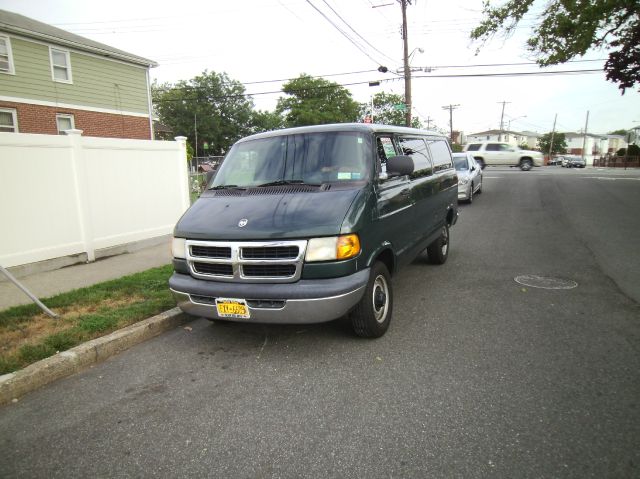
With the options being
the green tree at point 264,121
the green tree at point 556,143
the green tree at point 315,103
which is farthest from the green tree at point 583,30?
the green tree at point 556,143

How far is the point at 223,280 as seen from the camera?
12.1ft

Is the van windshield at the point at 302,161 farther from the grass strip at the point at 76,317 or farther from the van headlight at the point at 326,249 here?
the grass strip at the point at 76,317

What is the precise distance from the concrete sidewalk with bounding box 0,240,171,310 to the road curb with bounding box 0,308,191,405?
1.92 meters

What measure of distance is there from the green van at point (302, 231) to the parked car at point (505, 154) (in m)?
28.2

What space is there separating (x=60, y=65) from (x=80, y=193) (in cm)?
1526

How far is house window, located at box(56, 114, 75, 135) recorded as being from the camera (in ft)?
60.1

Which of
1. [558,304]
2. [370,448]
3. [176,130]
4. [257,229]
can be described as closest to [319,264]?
[257,229]

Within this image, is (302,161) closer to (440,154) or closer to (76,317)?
(76,317)

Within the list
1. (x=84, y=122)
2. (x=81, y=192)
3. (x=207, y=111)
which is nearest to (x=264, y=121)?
(x=207, y=111)

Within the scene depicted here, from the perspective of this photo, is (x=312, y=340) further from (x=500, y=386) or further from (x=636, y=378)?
(x=636, y=378)

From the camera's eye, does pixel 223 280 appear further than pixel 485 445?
Yes

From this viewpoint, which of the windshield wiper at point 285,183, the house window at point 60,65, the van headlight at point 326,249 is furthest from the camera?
the house window at point 60,65

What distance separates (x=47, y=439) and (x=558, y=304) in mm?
5073

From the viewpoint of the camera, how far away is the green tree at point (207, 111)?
6100 cm
